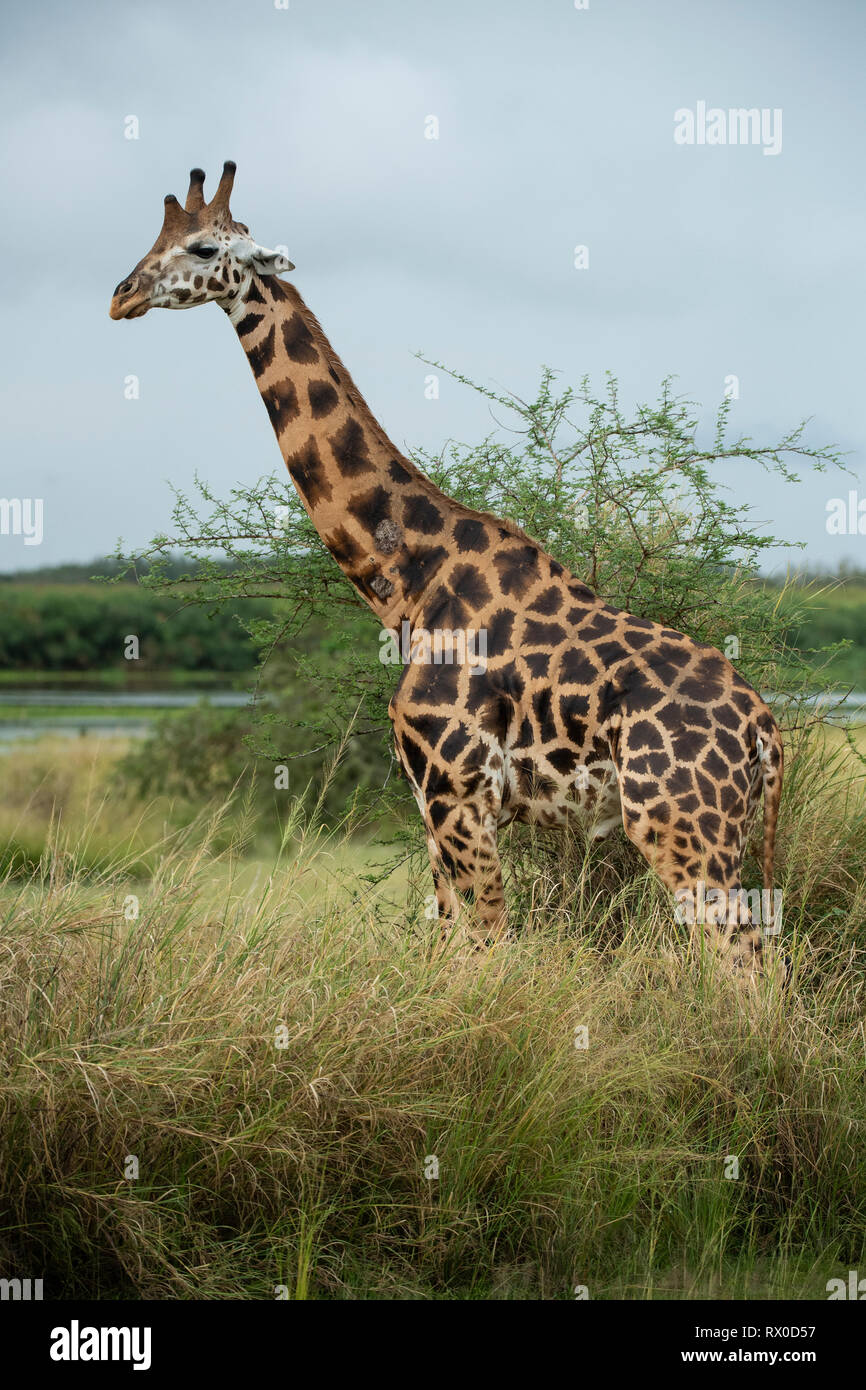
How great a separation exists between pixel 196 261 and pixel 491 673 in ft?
7.48

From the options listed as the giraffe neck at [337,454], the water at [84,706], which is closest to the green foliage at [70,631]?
the water at [84,706]

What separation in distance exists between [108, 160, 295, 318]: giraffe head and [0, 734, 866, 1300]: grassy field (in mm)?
2383

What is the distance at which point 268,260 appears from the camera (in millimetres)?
6223

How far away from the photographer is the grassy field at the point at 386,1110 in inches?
177

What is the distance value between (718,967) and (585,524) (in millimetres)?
3314

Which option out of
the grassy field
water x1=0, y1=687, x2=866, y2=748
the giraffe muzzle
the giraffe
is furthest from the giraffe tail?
water x1=0, y1=687, x2=866, y2=748

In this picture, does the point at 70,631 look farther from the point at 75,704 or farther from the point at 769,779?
the point at 769,779

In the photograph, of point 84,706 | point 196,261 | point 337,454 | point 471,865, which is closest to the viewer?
point 471,865

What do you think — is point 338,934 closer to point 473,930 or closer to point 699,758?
point 473,930

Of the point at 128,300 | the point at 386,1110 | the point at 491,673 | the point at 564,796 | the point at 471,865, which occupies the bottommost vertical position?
the point at 386,1110

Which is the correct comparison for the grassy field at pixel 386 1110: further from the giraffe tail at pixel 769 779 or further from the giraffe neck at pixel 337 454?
the giraffe neck at pixel 337 454

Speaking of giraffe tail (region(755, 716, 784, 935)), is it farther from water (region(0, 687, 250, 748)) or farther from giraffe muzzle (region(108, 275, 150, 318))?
water (region(0, 687, 250, 748))

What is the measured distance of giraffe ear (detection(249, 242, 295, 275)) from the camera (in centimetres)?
619

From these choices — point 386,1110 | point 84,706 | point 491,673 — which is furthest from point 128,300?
point 84,706
